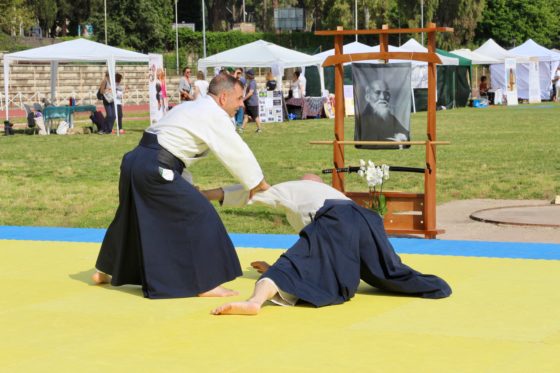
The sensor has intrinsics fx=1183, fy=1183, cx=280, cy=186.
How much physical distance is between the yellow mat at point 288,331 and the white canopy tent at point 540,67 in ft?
140

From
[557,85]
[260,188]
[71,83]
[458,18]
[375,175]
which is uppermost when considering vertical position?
[458,18]

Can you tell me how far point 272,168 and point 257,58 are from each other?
55.1ft

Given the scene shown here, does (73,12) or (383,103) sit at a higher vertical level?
(73,12)

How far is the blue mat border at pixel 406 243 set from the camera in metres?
10.2

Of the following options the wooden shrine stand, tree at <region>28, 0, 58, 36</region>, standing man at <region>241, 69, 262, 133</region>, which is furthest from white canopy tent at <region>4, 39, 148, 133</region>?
tree at <region>28, 0, 58, 36</region>

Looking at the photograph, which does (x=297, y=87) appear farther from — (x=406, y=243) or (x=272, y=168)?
(x=406, y=243)

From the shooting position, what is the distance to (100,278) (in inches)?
342

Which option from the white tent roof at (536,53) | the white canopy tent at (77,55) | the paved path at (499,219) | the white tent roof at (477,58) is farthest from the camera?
the white tent roof at (536,53)

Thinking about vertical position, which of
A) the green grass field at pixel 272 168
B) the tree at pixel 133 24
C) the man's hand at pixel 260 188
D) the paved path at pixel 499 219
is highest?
the tree at pixel 133 24

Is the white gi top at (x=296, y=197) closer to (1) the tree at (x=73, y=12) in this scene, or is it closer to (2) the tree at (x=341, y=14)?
(2) the tree at (x=341, y=14)

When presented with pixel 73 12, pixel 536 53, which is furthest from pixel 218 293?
pixel 73 12

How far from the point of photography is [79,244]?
1103cm

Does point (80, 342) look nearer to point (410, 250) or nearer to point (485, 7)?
point (410, 250)

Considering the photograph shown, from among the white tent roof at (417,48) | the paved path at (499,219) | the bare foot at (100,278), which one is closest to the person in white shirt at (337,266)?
the bare foot at (100,278)
